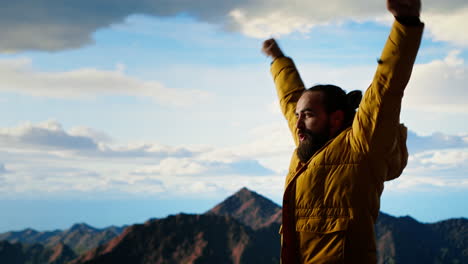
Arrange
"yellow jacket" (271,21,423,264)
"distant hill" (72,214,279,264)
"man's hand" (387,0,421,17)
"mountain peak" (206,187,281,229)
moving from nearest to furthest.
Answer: "man's hand" (387,0,421,17)
"yellow jacket" (271,21,423,264)
"distant hill" (72,214,279,264)
"mountain peak" (206,187,281,229)

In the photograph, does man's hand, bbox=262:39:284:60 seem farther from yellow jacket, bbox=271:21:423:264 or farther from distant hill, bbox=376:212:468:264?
distant hill, bbox=376:212:468:264

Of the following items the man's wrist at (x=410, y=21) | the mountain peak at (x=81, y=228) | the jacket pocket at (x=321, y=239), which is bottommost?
the jacket pocket at (x=321, y=239)

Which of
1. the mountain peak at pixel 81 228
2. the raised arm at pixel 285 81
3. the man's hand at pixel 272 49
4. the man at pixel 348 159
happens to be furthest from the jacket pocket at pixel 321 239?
the mountain peak at pixel 81 228

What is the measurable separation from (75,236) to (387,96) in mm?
57854

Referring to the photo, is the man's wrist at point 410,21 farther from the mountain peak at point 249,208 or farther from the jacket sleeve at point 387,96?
the mountain peak at point 249,208

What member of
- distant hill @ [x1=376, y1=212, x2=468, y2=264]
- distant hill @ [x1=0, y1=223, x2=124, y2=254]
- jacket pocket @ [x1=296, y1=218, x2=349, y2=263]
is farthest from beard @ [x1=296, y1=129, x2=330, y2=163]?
distant hill @ [x1=0, y1=223, x2=124, y2=254]

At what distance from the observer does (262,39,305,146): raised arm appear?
15.8 feet

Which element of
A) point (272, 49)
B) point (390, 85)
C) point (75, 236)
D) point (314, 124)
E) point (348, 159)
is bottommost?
point (348, 159)

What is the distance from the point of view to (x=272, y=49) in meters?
5.20

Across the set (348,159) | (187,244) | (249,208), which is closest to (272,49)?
(348,159)

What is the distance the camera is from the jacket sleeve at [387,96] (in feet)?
10.5

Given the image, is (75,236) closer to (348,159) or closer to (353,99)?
(353,99)

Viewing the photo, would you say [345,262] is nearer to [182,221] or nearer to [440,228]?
[182,221]

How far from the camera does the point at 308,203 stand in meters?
3.64
